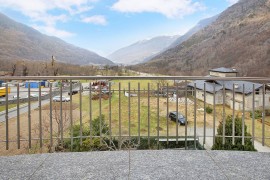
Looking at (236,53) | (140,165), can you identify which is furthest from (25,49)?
(140,165)

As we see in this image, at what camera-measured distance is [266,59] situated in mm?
56875

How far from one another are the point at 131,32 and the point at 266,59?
439ft

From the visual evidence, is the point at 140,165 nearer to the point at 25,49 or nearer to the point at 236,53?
the point at 236,53

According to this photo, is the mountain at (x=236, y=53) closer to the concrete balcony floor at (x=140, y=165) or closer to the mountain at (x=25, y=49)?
the mountain at (x=25, y=49)

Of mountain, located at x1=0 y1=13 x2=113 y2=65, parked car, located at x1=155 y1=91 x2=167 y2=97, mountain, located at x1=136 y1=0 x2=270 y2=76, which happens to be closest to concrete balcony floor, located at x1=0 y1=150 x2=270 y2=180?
parked car, located at x1=155 y1=91 x2=167 y2=97

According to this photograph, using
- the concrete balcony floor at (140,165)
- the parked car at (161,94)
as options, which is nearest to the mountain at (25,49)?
the parked car at (161,94)

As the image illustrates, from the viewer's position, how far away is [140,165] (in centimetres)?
268

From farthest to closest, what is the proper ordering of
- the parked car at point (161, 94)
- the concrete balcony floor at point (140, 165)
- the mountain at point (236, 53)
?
the mountain at point (236, 53)
the parked car at point (161, 94)
the concrete balcony floor at point (140, 165)

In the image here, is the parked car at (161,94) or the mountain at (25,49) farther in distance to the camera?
the mountain at (25,49)

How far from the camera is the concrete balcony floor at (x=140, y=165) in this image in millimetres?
2420

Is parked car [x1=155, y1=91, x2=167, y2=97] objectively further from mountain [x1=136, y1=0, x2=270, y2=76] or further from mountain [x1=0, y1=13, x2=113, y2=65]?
mountain [x1=0, y1=13, x2=113, y2=65]

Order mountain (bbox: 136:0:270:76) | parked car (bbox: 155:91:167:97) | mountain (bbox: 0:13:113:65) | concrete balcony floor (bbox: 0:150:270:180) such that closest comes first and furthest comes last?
concrete balcony floor (bbox: 0:150:270:180)
parked car (bbox: 155:91:167:97)
mountain (bbox: 136:0:270:76)
mountain (bbox: 0:13:113:65)

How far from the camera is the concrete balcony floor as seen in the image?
95.3 inches

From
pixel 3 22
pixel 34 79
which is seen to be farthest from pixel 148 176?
pixel 3 22
